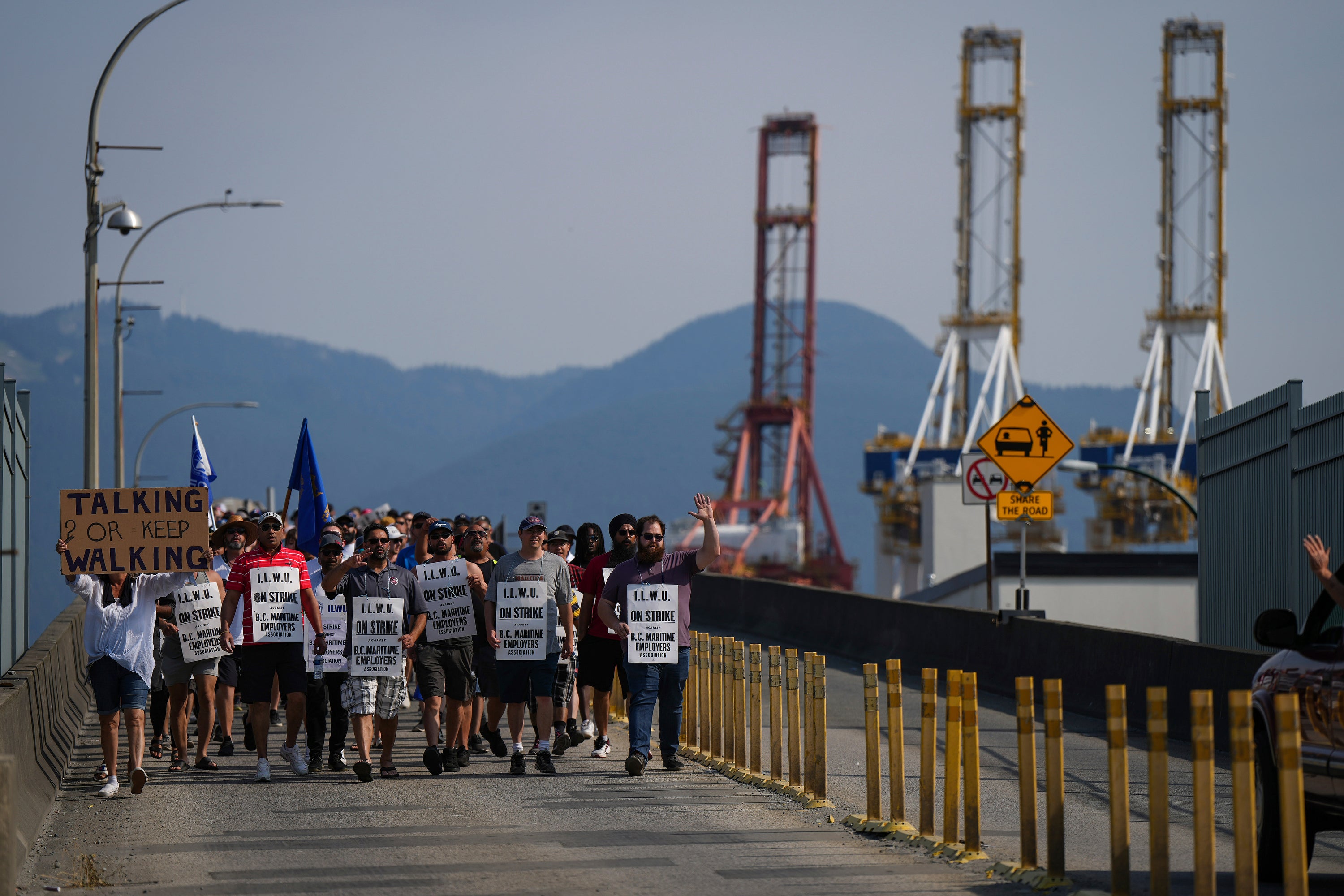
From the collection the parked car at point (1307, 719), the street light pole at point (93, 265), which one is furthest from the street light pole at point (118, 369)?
the parked car at point (1307, 719)

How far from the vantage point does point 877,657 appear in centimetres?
2297

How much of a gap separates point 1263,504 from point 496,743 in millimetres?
8205

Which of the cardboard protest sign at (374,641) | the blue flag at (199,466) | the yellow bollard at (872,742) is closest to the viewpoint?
the yellow bollard at (872,742)

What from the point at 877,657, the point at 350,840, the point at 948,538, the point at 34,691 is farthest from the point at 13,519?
the point at 948,538

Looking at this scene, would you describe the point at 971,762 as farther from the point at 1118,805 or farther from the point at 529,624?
the point at 529,624

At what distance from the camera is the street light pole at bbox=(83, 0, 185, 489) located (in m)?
18.9

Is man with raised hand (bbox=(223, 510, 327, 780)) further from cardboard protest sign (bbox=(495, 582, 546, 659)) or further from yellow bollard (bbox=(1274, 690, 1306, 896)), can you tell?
yellow bollard (bbox=(1274, 690, 1306, 896))

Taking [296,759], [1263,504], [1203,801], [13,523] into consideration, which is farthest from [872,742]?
[13,523]

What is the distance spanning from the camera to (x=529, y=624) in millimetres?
12328

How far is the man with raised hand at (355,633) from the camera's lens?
39.3ft

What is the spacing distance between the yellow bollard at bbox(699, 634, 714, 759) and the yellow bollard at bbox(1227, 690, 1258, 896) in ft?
22.6

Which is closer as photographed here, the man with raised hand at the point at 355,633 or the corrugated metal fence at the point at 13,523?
the man with raised hand at the point at 355,633

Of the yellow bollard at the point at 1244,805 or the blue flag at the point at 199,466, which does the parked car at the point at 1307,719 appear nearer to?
the yellow bollard at the point at 1244,805

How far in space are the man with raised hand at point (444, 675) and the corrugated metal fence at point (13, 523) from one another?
8645 millimetres
